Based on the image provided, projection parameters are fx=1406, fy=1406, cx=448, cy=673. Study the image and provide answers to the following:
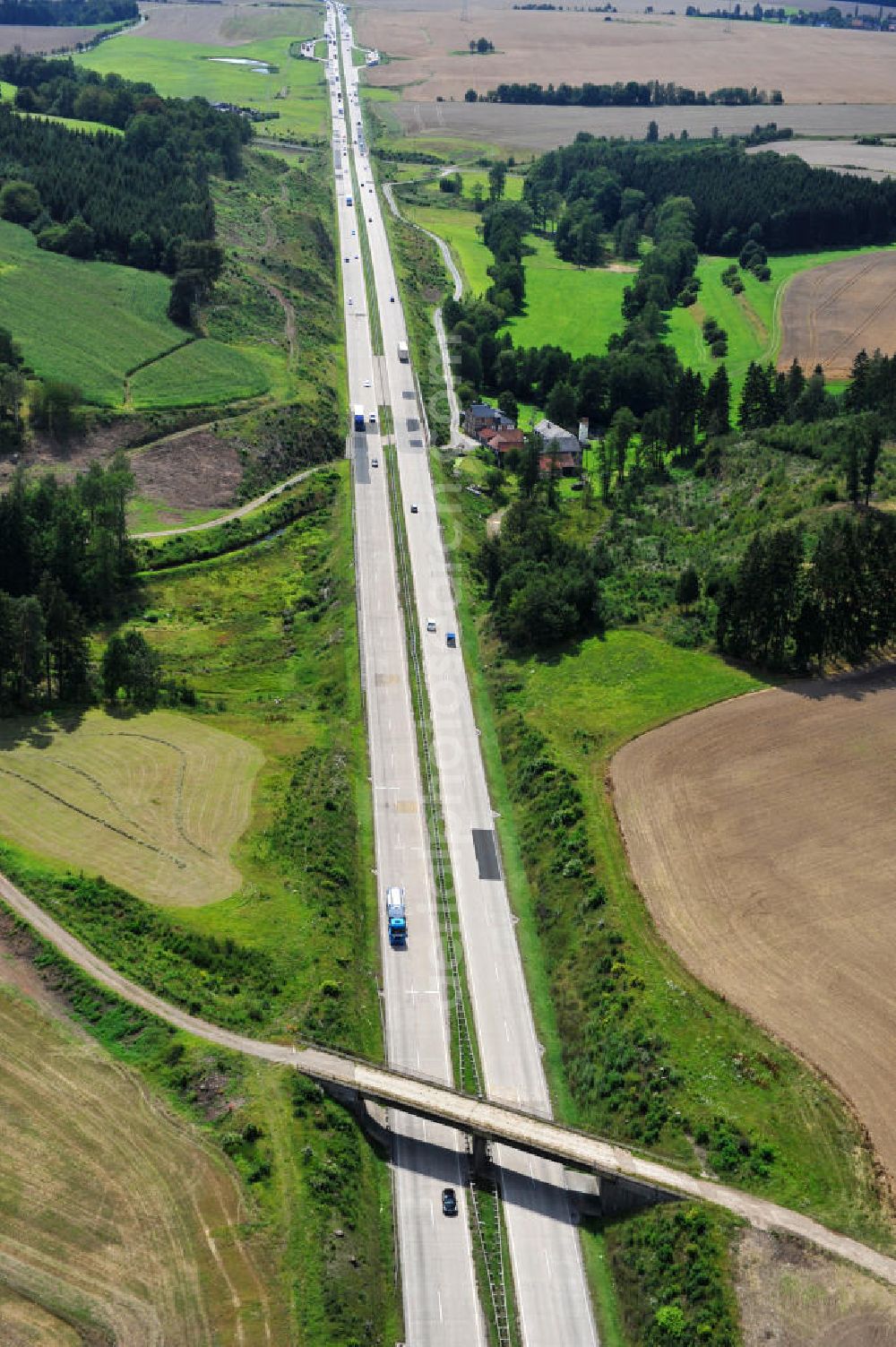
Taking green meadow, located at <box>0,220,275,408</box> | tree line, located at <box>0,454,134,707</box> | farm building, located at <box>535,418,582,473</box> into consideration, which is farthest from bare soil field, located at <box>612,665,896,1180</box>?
green meadow, located at <box>0,220,275,408</box>

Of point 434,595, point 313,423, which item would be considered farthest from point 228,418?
point 434,595

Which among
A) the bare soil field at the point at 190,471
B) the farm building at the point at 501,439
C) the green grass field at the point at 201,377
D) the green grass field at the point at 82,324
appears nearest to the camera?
the bare soil field at the point at 190,471

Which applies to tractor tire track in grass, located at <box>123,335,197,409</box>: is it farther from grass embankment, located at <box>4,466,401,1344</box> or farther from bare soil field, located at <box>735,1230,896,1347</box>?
bare soil field, located at <box>735,1230,896,1347</box>

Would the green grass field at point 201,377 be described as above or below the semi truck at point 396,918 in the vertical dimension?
above

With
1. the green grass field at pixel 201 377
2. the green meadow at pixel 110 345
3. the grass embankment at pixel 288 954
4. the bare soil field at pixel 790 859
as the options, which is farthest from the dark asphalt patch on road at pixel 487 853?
the green grass field at pixel 201 377

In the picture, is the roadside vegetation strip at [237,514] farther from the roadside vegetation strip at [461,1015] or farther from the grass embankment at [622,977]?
the grass embankment at [622,977]

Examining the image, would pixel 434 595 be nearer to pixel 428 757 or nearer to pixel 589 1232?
pixel 428 757

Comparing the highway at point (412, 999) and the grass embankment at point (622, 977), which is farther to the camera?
the grass embankment at point (622, 977)

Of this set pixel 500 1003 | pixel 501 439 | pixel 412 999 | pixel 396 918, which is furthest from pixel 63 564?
pixel 500 1003
